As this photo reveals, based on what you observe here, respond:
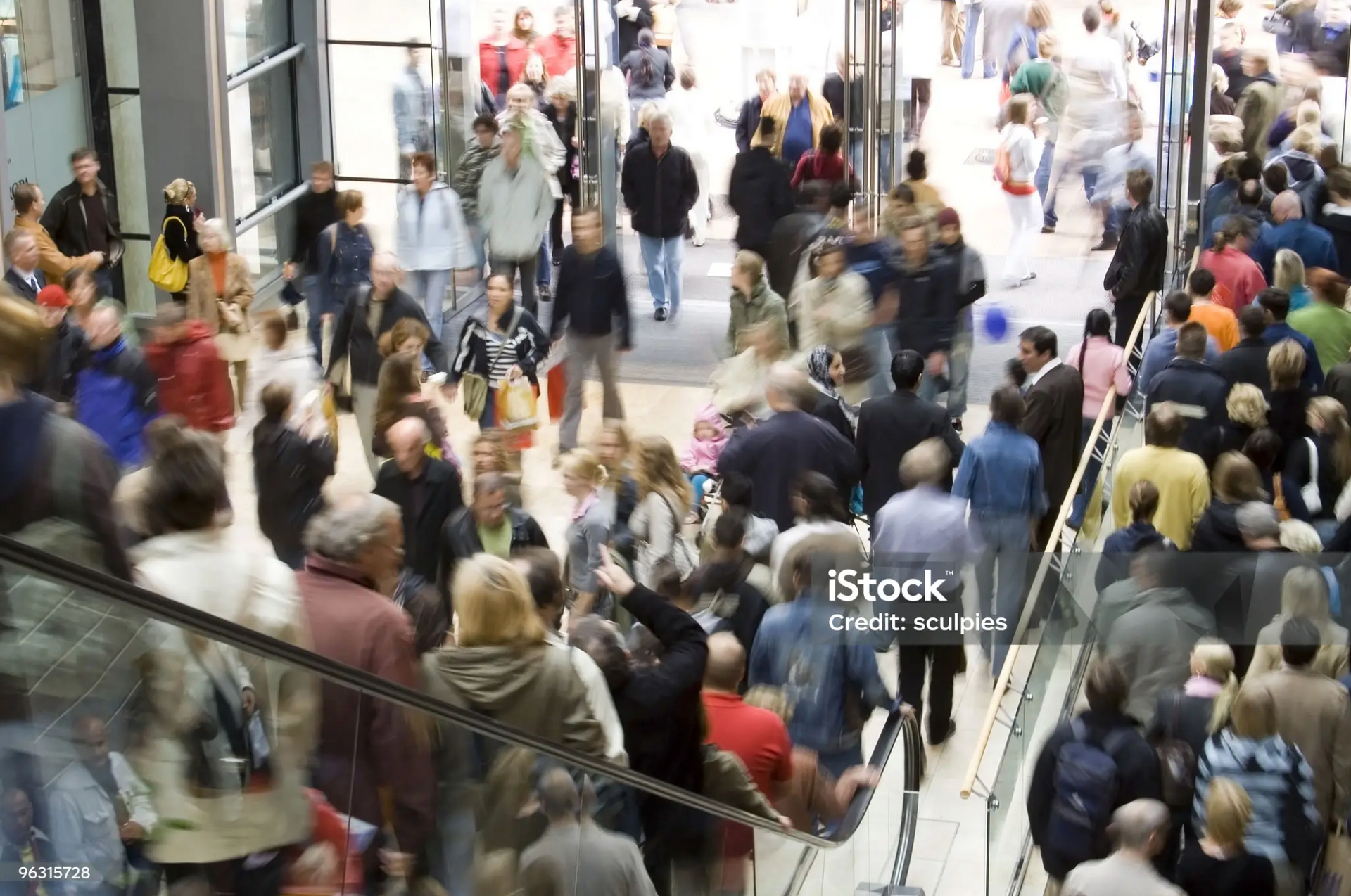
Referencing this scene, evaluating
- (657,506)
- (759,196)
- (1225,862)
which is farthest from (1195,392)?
(759,196)

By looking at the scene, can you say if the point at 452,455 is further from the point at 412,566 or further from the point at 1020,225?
the point at 1020,225

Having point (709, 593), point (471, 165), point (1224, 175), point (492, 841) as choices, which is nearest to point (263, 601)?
point (492, 841)

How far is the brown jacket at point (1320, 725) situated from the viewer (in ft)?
21.1

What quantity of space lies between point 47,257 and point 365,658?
6.87 meters

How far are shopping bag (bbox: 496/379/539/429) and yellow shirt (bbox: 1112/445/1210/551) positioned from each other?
2937 mm

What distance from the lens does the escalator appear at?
2.78 m

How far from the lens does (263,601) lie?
3.97 meters

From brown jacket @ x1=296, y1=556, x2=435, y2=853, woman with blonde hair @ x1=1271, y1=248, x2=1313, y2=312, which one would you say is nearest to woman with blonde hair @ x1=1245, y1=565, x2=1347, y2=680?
woman with blonde hair @ x1=1271, y1=248, x2=1313, y2=312

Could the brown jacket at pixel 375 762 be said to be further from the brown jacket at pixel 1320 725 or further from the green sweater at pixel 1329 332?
the green sweater at pixel 1329 332

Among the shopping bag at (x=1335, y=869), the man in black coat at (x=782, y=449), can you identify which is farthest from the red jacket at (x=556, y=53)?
the shopping bag at (x=1335, y=869)

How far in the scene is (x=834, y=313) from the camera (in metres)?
10.1

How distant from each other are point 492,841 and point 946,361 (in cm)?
737

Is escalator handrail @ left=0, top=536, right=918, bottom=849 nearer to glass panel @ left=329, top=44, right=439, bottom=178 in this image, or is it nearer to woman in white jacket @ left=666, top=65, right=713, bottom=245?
woman in white jacket @ left=666, top=65, right=713, bottom=245

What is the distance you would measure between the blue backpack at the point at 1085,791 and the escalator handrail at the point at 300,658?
6.19 ft
